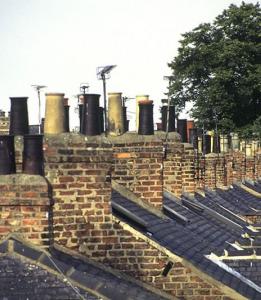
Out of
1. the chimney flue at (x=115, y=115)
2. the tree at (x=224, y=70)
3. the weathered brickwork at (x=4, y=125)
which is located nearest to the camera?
the chimney flue at (x=115, y=115)

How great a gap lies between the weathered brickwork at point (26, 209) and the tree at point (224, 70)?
47.9 m

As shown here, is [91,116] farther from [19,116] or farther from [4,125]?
[4,125]

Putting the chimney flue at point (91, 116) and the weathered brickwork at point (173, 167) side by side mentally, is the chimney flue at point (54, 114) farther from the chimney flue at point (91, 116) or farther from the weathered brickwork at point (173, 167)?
the weathered brickwork at point (173, 167)

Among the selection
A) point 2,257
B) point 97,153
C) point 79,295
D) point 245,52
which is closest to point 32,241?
point 2,257

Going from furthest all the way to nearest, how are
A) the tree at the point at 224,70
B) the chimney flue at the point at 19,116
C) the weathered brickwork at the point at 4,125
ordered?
the tree at the point at 224,70 → the weathered brickwork at the point at 4,125 → the chimney flue at the point at 19,116

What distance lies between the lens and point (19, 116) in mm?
11406

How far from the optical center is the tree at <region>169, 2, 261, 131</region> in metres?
57.3

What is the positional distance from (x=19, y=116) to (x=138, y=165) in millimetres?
3287

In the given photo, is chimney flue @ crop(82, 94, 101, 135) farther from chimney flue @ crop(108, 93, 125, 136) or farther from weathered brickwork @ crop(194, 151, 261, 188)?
weathered brickwork @ crop(194, 151, 261, 188)

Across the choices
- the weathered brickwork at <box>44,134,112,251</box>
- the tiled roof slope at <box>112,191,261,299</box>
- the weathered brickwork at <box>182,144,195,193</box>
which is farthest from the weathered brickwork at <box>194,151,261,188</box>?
the weathered brickwork at <box>44,134,112,251</box>

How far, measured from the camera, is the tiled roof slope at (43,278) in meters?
8.03

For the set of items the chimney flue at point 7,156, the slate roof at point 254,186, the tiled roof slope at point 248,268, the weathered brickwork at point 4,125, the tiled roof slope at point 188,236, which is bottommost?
the slate roof at point 254,186

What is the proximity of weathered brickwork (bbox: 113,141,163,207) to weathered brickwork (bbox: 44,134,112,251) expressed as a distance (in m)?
3.48

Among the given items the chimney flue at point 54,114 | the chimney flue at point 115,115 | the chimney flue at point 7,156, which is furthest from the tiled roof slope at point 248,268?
the chimney flue at point 7,156
